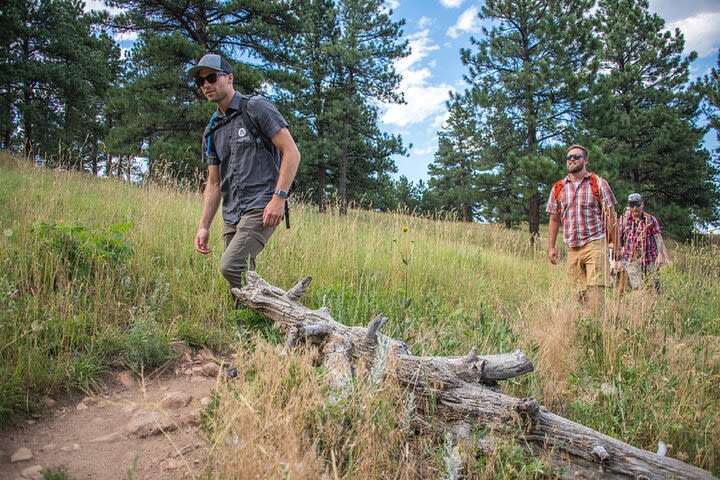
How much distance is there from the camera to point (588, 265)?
489 cm

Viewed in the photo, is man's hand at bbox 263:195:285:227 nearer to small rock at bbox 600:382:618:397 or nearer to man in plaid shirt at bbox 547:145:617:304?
small rock at bbox 600:382:618:397

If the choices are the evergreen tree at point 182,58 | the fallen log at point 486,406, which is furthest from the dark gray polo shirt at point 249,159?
the evergreen tree at point 182,58

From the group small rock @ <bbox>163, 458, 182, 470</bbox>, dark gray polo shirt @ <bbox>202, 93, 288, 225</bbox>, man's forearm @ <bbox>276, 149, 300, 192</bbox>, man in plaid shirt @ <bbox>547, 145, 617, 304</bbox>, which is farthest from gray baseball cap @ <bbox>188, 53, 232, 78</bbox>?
man in plaid shirt @ <bbox>547, 145, 617, 304</bbox>

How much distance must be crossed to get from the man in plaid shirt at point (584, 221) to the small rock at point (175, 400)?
436cm

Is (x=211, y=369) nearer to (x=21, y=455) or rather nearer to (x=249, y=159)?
(x=21, y=455)

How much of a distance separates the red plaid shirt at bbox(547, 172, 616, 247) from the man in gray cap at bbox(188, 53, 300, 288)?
12.1 ft

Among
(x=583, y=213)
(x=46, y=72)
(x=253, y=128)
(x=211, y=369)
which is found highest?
(x=46, y=72)

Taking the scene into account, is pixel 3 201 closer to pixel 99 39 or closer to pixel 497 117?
pixel 497 117

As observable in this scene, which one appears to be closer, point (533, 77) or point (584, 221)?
point (584, 221)

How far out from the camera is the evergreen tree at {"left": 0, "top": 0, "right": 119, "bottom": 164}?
558 inches

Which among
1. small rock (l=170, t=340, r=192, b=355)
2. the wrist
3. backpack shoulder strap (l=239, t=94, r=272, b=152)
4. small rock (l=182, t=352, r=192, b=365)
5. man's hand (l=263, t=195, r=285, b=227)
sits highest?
backpack shoulder strap (l=239, t=94, r=272, b=152)

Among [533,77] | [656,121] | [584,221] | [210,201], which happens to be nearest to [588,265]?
[584,221]

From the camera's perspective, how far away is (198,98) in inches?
498

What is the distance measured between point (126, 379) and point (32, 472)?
86 cm
